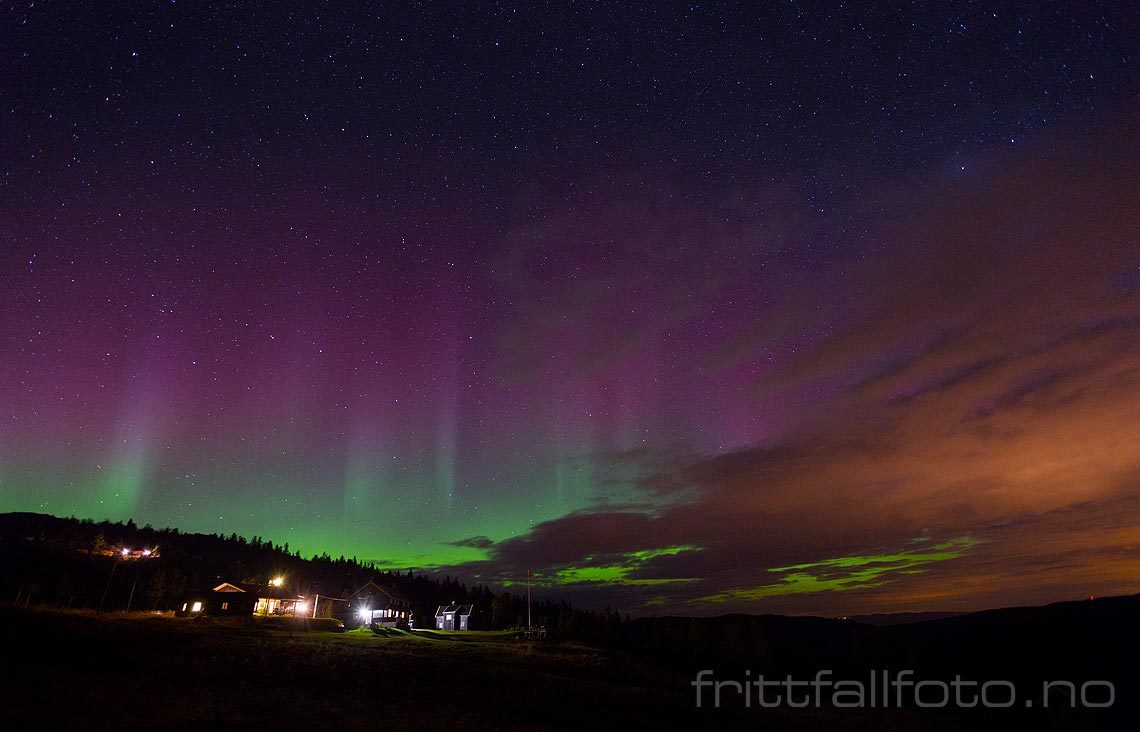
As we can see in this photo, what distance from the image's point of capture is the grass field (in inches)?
896

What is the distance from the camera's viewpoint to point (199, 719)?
72.1ft

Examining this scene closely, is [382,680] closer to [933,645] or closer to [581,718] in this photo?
[581,718]

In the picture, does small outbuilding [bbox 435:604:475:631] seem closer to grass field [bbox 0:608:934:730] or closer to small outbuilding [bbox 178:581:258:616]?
small outbuilding [bbox 178:581:258:616]

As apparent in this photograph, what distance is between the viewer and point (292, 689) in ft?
94.4

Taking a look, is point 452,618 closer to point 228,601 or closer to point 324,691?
point 228,601

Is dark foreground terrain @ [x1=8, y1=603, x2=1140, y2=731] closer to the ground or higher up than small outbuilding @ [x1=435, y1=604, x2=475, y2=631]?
higher up

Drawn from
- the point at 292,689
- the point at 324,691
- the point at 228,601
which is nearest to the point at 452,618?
the point at 228,601

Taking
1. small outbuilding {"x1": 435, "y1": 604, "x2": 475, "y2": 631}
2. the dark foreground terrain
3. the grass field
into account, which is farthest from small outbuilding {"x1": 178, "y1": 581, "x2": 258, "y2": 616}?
the grass field

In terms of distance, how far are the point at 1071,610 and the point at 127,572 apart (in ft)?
968

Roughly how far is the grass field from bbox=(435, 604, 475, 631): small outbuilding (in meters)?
53.0

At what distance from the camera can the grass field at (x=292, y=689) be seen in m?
22.8

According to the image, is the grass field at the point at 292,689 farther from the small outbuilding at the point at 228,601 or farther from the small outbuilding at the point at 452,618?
the small outbuilding at the point at 452,618

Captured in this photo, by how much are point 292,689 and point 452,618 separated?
72.9m

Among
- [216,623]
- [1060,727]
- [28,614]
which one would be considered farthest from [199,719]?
[1060,727]
